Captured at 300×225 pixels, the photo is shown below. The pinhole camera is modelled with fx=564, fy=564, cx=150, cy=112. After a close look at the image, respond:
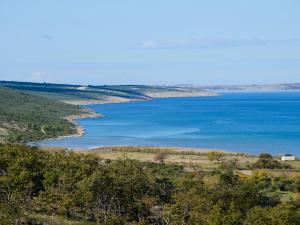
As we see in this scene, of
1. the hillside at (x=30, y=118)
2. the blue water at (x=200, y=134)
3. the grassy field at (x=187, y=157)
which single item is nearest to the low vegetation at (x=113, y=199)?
the grassy field at (x=187, y=157)

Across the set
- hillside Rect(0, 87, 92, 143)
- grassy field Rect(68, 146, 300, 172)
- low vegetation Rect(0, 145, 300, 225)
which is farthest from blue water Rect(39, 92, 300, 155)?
low vegetation Rect(0, 145, 300, 225)

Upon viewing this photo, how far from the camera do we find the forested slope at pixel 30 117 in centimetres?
9965

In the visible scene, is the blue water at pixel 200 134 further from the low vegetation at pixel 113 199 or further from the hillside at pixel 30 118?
the low vegetation at pixel 113 199

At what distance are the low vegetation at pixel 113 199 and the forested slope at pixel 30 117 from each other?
52099 millimetres

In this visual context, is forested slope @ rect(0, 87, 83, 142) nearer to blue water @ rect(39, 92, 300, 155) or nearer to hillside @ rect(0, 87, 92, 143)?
hillside @ rect(0, 87, 92, 143)

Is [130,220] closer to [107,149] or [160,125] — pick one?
[107,149]

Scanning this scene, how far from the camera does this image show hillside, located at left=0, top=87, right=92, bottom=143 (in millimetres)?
99688

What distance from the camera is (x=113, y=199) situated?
109ft

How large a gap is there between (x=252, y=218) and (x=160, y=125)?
99.7 m

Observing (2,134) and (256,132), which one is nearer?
(2,134)

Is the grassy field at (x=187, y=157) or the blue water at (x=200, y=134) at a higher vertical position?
the grassy field at (x=187, y=157)

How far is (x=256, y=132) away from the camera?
4284 inches

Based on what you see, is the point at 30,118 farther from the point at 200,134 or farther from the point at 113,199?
the point at 113,199

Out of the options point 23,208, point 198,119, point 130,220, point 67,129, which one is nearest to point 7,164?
point 23,208
